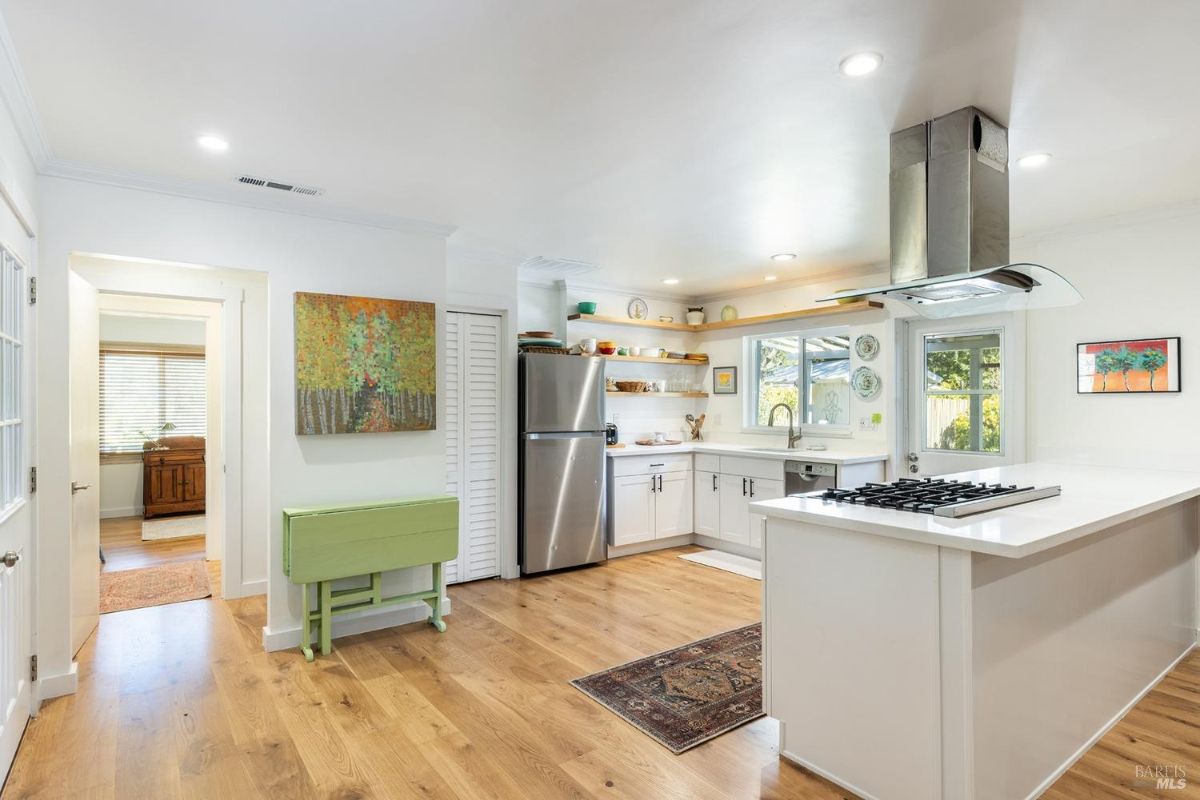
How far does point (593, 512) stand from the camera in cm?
495

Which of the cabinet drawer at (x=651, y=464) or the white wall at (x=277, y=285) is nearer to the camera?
the white wall at (x=277, y=285)

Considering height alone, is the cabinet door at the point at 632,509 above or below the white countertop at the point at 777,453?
below

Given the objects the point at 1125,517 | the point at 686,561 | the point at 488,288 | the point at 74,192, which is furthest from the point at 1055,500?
the point at 74,192

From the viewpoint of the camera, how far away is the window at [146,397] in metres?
6.88

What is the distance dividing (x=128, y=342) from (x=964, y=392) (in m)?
7.97

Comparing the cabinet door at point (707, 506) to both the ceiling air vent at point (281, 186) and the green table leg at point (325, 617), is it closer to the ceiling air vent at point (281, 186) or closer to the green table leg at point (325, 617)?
the green table leg at point (325, 617)

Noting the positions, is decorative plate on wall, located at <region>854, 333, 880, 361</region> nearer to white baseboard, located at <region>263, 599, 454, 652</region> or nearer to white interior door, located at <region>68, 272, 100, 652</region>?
white baseboard, located at <region>263, 599, 454, 652</region>

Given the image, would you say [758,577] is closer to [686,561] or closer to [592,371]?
[686,561]

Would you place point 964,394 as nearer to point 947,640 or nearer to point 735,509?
point 735,509

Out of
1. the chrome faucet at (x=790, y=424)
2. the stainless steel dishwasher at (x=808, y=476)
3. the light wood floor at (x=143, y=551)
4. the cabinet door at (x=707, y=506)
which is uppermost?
the chrome faucet at (x=790, y=424)

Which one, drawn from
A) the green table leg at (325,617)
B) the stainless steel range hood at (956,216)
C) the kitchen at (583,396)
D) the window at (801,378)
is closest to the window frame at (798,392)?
the window at (801,378)

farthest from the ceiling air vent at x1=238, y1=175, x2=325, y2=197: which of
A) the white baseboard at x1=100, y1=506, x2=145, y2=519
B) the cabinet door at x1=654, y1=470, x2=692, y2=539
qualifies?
the white baseboard at x1=100, y1=506, x2=145, y2=519

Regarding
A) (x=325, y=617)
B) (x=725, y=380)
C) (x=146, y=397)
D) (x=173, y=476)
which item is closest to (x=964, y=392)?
(x=725, y=380)

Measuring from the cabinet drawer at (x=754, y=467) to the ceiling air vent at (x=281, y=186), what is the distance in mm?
3553
